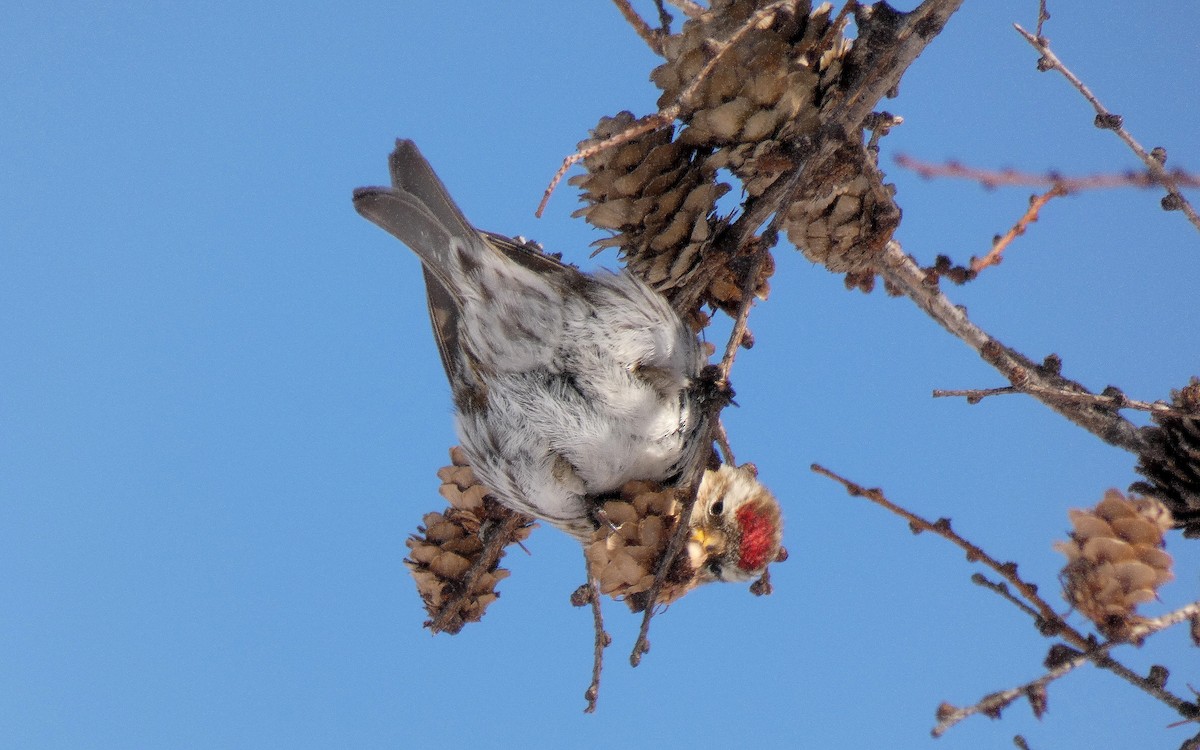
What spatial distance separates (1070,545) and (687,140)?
27.1 inches

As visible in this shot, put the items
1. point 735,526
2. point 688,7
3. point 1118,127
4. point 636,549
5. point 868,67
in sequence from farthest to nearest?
point 735,526 < point 688,7 < point 636,549 < point 868,67 < point 1118,127

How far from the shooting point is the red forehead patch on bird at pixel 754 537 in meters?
1.51

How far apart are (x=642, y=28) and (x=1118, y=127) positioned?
65 centimetres

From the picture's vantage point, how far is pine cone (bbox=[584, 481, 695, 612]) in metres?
1.30

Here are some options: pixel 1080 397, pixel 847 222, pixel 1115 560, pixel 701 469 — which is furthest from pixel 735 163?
pixel 1115 560

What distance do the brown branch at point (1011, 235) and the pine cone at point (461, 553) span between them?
32.4 inches

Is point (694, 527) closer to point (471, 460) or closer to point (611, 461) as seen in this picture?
point (611, 461)

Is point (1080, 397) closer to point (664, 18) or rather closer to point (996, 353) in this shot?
point (996, 353)

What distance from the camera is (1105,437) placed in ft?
4.41

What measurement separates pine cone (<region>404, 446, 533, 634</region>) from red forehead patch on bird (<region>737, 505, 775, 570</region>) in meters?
0.35

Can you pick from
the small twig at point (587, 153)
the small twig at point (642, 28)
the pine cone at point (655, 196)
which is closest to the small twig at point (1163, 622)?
the small twig at point (587, 153)

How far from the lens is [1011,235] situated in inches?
57.1

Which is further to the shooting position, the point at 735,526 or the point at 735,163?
the point at 735,526

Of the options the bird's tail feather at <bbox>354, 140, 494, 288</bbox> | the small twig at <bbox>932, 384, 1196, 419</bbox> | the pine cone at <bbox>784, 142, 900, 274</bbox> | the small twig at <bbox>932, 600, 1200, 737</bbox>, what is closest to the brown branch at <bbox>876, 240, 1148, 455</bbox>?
the pine cone at <bbox>784, 142, 900, 274</bbox>
